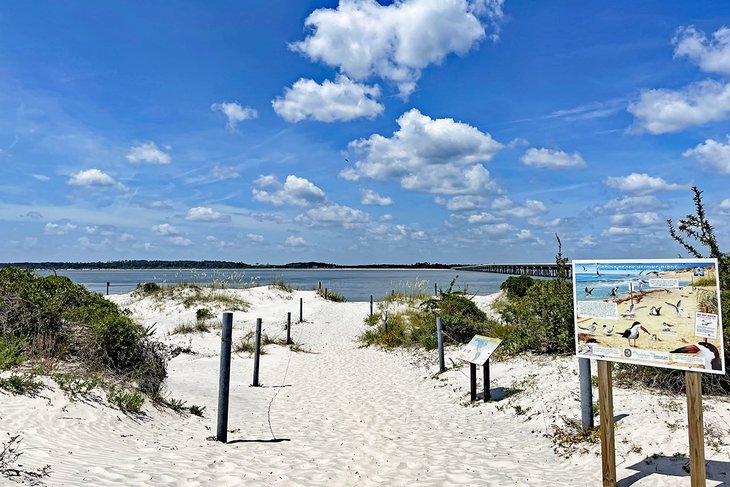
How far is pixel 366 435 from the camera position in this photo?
7.20m

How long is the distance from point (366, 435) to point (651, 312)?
4.30 meters

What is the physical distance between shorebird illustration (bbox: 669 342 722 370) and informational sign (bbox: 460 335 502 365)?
180 inches

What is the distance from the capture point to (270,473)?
17.1ft

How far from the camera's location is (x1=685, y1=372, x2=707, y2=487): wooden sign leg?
4.14m

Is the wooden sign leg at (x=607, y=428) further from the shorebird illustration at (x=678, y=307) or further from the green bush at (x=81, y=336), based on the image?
the green bush at (x=81, y=336)

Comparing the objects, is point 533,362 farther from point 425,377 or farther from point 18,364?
point 18,364

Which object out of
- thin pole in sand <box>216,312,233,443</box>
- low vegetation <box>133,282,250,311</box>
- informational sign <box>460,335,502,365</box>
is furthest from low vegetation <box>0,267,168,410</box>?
low vegetation <box>133,282,250,311</box>

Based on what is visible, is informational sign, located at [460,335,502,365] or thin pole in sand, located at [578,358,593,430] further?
informational sign, located at [460,335,502,365]

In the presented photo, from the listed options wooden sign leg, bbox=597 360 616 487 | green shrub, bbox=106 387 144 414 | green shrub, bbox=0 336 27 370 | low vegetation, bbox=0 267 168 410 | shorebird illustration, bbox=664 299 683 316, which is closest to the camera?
shorebird illustration, bbox=664 299 683 316

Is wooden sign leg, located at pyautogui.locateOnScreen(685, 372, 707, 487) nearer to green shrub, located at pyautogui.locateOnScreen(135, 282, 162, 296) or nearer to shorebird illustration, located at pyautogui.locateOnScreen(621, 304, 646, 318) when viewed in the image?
shorebird illustration, located at pyautogui.locateOnScreen(621, 304, 646, 318)

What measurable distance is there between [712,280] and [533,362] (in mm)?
7145

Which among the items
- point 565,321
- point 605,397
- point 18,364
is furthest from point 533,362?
point 18,364

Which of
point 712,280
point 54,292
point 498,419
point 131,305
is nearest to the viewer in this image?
point 712,280

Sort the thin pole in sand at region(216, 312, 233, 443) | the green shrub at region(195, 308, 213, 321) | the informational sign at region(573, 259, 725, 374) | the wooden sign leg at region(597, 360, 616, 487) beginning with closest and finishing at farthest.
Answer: the informational sign at region(573, 259, 725, 374) < the wooden sign leg at region(597, 360, 616, 487) < the thin pole in sand at region(216, 312, 233, 443) < the green shrub at region(195, 308, 213, 321)
